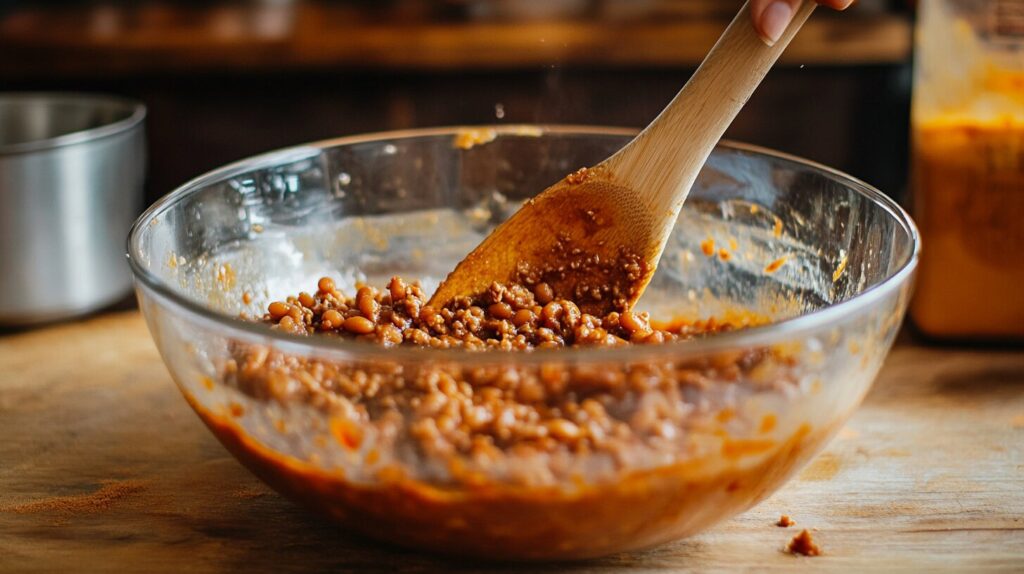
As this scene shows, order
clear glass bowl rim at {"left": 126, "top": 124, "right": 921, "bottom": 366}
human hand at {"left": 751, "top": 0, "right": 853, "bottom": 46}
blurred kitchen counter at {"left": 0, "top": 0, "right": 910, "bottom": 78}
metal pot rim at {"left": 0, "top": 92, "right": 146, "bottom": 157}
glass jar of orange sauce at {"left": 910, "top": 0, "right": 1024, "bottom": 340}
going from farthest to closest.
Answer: blurred kitchen counter at {"left": 0, "top": 0, "right": 910, "bottom": 78} → metal pot rim at {"left": 0, "top": 92, "right": 146, "bottom": 157} → glass jar of orange sauce at {"left": 910, "top": 0, "right": 1024, "bottom": 340} → human hand at {"left": 751, "top": 0, "right": 853, "bottom": 46} → clear glass bowl rim at {"left": 126, "top": 124, "right": 921, "bottom": 366}

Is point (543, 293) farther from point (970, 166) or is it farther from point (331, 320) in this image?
point (970, 166)

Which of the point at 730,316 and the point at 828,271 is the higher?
the point at 828,271

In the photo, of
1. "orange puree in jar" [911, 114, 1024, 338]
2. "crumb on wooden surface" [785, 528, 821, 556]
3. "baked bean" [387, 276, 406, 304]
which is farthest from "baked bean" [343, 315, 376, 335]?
"orange puree in jar" [911, 114, 1024, 338]

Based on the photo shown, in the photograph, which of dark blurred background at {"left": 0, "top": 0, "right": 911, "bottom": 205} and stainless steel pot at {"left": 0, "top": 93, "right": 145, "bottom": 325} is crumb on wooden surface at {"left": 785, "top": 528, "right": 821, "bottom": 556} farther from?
dark blurred background at {"left": 0, "top": 0, "right": 911, "bottom": 205}

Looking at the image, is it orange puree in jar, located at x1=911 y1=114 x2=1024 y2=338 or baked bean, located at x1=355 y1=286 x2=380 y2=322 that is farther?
orange puree in jar, located at x1=911 y1=114 x2=1024 y2=338

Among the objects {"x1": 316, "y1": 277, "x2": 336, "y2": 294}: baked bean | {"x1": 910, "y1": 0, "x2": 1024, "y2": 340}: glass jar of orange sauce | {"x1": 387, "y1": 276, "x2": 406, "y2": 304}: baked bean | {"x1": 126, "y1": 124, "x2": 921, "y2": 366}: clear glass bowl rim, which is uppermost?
{"x1": 910, "y1": 0, "x2": 1024, "y2": 340}: glass jar of orange sauce

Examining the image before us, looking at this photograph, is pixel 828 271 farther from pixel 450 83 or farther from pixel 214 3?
pixel 214 3

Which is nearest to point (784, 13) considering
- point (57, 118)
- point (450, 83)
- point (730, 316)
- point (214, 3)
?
point (730, 316)
